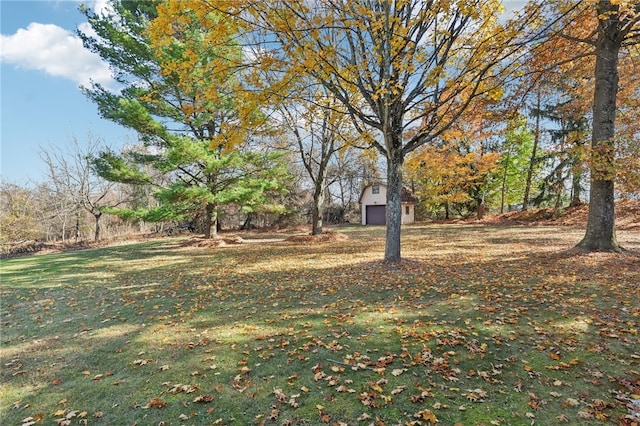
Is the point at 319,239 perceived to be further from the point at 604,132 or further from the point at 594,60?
the point at 594,60

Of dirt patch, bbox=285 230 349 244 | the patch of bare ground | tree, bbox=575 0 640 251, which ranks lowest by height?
dirt patch, bbox=285 230 349 244

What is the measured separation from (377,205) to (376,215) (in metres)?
0.97

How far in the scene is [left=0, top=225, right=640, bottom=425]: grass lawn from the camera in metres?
2.66

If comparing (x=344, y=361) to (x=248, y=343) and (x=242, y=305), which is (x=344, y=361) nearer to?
(x=248, y=343)

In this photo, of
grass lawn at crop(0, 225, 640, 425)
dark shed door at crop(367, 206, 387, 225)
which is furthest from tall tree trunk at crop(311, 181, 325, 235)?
dark shed door at crop(367, 206, 387, 225)

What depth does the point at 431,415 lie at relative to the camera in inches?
97.4

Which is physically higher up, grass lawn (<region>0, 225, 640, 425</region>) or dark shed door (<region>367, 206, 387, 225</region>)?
dark shed door (<region>367, 206, 387, 225</region>)

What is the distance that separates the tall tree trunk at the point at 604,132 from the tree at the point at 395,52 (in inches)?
88.1

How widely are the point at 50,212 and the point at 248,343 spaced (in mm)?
25561

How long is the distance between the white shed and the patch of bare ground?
761 cm

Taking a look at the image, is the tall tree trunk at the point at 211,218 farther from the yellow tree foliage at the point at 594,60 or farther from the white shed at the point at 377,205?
the white shed at the point at 377,205

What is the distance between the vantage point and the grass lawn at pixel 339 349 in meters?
2.66

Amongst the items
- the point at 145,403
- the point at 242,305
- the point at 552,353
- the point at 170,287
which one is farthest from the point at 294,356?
the point at 170,287

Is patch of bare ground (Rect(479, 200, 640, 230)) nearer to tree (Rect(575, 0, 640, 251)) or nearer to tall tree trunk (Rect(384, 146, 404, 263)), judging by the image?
tree (Rect(575, 0, 640, 251))
